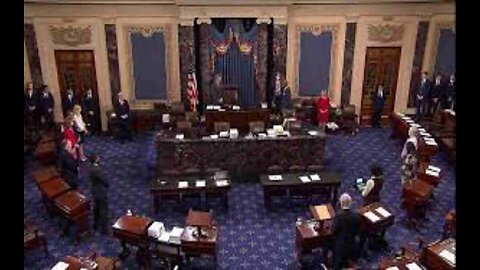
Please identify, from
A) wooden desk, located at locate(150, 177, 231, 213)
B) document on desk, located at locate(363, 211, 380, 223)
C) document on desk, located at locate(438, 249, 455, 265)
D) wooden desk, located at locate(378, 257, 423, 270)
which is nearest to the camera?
document on desk, located at locate(438, 249, 455, 265)

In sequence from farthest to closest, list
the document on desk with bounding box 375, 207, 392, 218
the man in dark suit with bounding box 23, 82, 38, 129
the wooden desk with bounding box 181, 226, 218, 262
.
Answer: the man in dark suit with bounding box 23, 82, 38, 129, the document on desk with bounding box 375, 207, 392, 218, the wooden desk with bounding box 181, 226, 218, 262

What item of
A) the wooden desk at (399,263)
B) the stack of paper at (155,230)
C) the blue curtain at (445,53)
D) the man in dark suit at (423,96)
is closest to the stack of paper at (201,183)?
the stack of paper at (155,230)

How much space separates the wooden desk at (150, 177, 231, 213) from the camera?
10664 mm

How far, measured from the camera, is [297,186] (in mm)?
10758

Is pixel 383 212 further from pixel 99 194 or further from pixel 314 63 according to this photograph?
pixel 314 63

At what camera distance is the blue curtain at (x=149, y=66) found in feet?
→ 51.8

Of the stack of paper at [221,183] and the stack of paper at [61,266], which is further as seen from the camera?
the stack of paper at [221,183]

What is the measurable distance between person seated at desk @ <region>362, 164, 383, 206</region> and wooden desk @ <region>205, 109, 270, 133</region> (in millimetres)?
4376

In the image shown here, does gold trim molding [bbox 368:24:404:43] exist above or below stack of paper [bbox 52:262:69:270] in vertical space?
above

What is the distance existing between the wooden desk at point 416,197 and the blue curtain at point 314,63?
6.68 m

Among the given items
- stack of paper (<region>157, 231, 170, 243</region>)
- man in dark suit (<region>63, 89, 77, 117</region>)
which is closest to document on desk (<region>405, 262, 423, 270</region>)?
stack of paper (<region>157, 231, 170, 243</region>)

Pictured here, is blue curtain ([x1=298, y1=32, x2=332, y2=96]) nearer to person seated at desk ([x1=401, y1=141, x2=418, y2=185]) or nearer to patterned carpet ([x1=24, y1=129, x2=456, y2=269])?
patterned carpet ([x1=24, y1=129, x2=456, y2=269])

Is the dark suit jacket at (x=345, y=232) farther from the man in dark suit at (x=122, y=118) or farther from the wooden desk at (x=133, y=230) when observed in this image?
the man in dark suit at (x=122, y=118)
